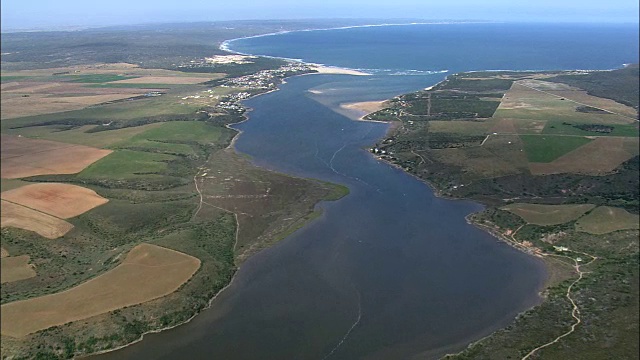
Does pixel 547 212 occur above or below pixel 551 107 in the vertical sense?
below

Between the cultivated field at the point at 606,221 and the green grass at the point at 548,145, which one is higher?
the green grass at the point at 548,145

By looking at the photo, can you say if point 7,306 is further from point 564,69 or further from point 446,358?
point 564,69

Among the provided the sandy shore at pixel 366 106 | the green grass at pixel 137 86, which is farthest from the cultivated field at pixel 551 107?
the green grass at pixel 137 86

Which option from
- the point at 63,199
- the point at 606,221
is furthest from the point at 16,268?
the point at 606,221

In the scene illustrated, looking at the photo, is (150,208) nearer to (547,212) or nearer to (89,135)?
(89,135)

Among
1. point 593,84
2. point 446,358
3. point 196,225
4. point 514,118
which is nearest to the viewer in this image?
point 446,358

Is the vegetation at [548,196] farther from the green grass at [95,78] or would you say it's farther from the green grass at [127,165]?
the green grass at [95,78]

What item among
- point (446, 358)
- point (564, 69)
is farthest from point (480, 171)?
point (564, 69)
